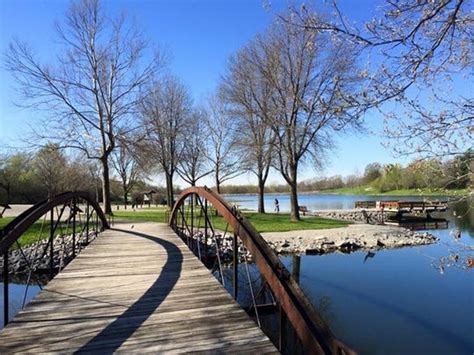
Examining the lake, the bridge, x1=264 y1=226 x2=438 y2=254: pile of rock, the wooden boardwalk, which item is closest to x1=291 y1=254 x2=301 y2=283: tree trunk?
the lake

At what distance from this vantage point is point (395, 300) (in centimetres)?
887

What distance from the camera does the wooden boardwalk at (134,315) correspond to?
3225mm

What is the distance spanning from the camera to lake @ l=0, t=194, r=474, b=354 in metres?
6.49

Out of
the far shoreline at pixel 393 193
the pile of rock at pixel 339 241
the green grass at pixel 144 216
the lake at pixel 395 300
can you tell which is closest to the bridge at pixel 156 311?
the lake at pixel 395 300

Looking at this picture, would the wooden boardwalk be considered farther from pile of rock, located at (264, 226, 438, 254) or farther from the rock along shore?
the rock along shore

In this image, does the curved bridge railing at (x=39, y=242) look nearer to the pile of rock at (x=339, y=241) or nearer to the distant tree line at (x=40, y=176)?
the pile of rock at (x=339, y=241)

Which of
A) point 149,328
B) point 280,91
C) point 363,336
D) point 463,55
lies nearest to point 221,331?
point 149,328

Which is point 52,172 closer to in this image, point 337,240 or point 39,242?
point 337,240

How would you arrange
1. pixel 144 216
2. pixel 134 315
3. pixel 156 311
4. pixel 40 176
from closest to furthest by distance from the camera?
pixel 134 315 < pixel 156 311 < pixel 144 216 < pixel 40 176

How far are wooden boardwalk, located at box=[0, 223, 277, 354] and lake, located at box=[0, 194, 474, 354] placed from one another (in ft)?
8.41

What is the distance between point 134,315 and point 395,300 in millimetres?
6814

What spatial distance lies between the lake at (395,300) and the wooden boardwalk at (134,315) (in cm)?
256

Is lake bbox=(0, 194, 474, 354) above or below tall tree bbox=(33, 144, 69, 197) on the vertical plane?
below

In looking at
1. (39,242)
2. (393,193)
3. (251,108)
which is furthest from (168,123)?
(393,193)
